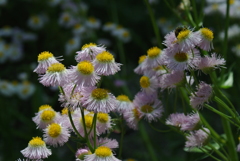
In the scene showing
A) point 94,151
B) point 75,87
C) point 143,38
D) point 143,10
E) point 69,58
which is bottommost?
point 94,151

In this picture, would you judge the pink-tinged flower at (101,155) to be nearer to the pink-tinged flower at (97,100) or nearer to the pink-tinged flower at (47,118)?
the pink-tinged flower at (97,100)

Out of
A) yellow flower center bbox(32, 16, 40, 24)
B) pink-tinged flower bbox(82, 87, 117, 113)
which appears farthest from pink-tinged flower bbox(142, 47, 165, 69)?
yellow flower center bbox(32, 16, 40, 24)

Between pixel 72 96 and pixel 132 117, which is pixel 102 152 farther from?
pixel 132 117

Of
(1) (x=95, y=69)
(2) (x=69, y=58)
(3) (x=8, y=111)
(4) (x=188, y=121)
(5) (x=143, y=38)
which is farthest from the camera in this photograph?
(5) (x=143, y=38)

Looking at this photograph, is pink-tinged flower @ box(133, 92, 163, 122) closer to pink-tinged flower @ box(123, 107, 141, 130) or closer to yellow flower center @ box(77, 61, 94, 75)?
pink-tinged flower @ box(123, 107, 141, 130)

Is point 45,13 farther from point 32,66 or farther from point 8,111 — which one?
point 8,111

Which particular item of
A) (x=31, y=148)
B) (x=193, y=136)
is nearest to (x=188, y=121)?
(x=193, y=136)

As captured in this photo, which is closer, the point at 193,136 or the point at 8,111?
the point at 193,136
